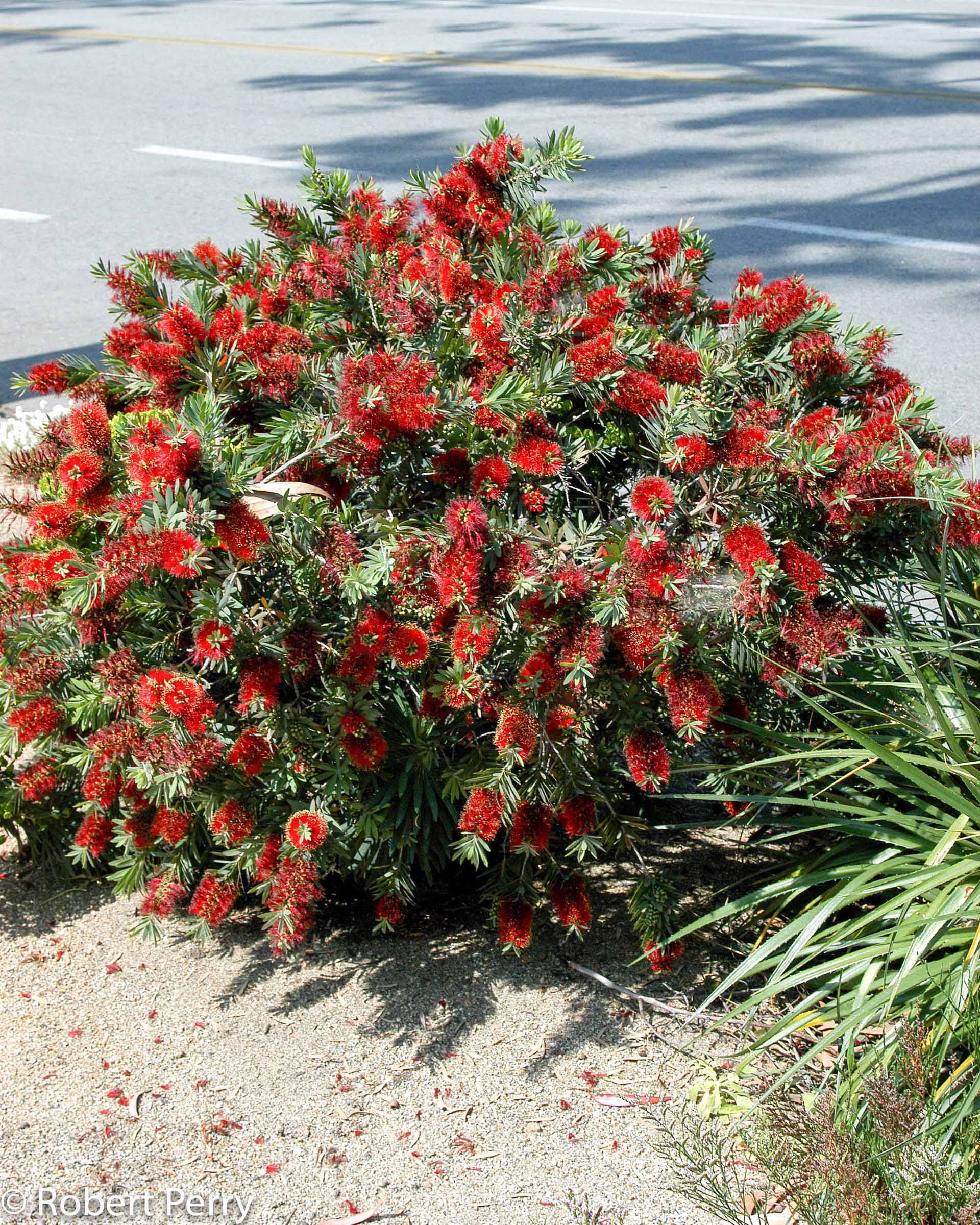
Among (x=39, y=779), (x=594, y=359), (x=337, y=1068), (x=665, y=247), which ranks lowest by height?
(x=337, y=1068)

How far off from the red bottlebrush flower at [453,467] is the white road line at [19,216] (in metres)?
7.31

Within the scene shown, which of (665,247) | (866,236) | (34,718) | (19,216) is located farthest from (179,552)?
(19,216)

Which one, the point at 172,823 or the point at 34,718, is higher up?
the point at 34,718

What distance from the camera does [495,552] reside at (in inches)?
93.4

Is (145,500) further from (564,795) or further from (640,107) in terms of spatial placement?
(640,107)

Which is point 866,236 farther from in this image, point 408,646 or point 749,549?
point 408,646

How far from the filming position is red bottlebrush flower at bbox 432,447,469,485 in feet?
8.33

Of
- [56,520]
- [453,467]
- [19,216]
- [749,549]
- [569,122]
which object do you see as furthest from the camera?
[569,122]

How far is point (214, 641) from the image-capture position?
88.0 inches

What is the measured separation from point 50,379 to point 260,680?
1072 millimetres

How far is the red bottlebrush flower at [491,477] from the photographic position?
2445 mm

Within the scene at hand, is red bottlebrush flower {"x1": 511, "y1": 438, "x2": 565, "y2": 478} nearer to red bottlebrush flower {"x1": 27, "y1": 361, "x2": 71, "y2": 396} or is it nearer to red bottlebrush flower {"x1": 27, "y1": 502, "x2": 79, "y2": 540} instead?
red bottlebrush flower {"x1": 27, "y1": 502, "x2": 79, "y2": 540}

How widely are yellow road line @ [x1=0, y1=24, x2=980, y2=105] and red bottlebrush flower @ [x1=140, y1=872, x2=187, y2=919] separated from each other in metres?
10.6

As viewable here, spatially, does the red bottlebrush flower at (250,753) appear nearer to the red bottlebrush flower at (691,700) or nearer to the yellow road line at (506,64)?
the red bottlebrush flower at (691,700)
